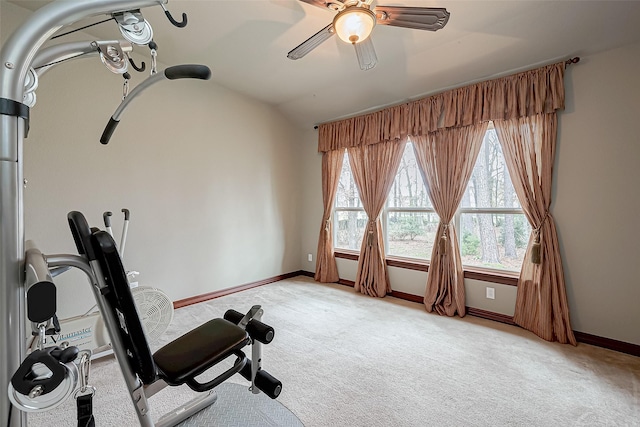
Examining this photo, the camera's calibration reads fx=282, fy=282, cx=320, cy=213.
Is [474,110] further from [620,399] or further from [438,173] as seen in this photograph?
[620,399]

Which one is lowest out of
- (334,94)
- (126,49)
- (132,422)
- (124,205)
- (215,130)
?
(132,422)

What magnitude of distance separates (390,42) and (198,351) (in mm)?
2848

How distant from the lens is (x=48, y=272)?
2.17 feet

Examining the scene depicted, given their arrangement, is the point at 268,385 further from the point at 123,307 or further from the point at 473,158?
the point at 473,158

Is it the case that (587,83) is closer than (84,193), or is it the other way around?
(587,83)

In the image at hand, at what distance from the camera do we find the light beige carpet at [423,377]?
63.8 inches

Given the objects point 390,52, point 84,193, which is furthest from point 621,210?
point 84,193

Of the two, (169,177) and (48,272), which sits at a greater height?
(169,177)

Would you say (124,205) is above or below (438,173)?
below

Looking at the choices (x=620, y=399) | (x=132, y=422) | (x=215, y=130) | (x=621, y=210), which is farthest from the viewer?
(x=215, y=130)

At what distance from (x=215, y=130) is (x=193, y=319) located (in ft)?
7.44

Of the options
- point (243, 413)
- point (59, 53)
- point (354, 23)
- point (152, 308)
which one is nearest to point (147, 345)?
point (243, 413)

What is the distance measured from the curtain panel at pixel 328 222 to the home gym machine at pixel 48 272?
3.09m

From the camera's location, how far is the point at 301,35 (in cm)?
254
